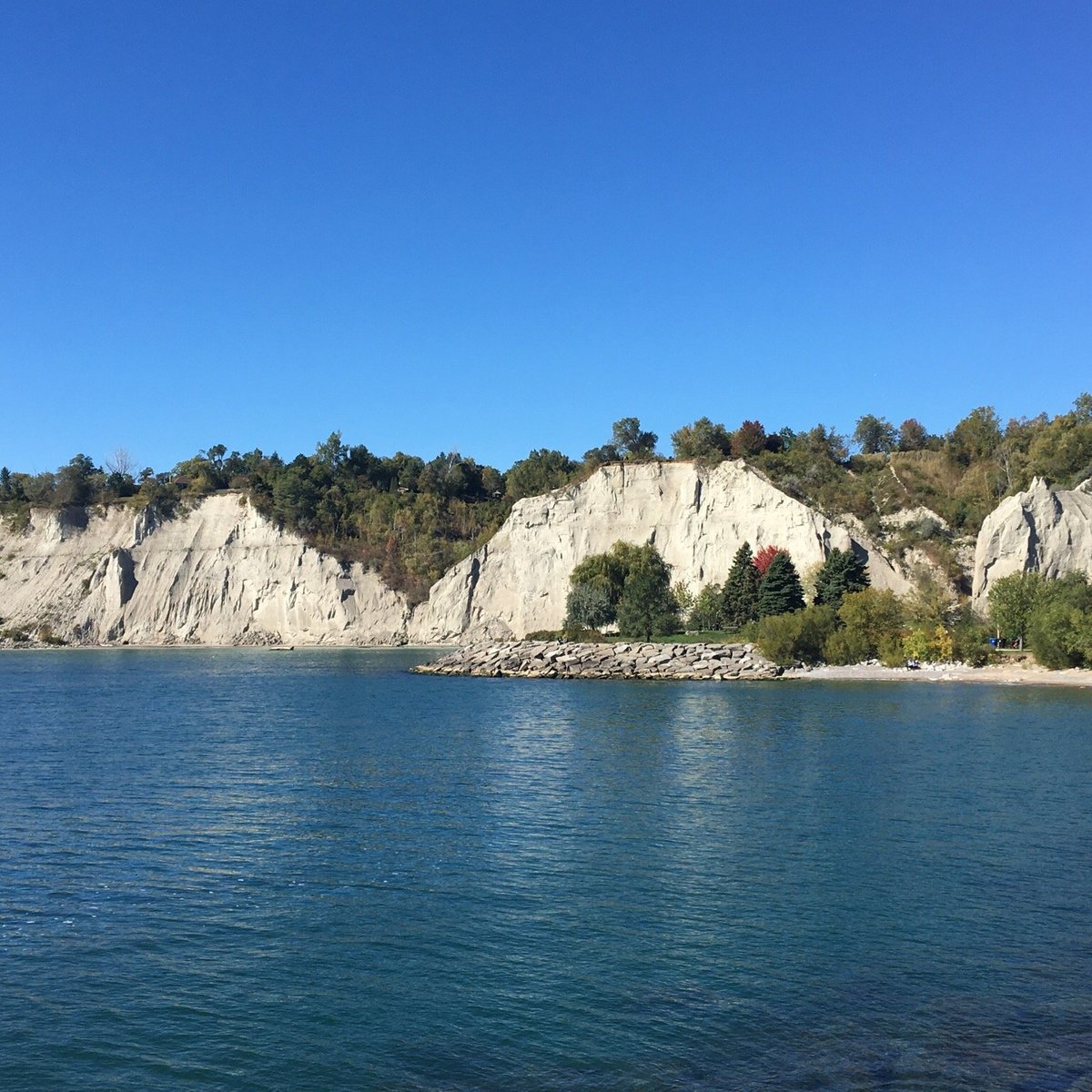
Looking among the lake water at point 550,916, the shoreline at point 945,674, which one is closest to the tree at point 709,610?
the shoreline at point 945,674

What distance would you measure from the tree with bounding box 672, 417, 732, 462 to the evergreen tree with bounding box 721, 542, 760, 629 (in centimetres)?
1408

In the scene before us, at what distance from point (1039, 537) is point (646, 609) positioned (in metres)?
25.2

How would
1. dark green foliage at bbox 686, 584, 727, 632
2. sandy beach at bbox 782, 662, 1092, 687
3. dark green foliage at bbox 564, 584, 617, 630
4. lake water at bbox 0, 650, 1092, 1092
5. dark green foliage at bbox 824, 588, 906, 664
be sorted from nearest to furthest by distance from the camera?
1. lake water at bbox 0, 650, 1092, 1092
2. sandy beach at bbox 782, 662, 1092, 687
3. dark green foliage at bbox 824, 588, 906, 664
4. dark green foliage at bbox 686, 584, 727, 632
5. dark green foliage at bbox 564, 584, 617, 630

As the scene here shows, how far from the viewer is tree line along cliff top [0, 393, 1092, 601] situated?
77.1m

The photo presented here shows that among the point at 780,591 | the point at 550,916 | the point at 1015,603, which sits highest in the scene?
the point at 780,591

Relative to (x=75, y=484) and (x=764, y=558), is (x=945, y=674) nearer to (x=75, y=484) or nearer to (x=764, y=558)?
(x=764, y=558)

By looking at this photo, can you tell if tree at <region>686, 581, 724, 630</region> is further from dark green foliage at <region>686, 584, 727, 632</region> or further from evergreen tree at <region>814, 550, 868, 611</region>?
evergreen tree at <region>814, 550, 868, 611</region>

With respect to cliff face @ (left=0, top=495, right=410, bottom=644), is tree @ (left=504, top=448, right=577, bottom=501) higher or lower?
higher

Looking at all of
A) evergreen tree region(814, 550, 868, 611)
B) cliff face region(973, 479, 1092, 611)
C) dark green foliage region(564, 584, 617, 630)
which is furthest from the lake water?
dark green foliage region(564, 584, 617, 630)

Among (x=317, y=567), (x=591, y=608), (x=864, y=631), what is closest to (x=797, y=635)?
(x=864, y=631)

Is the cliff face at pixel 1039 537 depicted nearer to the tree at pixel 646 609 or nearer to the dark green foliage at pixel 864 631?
the dark green foliage at pixel 864 631

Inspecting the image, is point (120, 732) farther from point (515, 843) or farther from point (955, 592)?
point (955, 592)

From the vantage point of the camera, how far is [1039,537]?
6353 cm

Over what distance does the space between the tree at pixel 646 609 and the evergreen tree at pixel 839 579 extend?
34.1 feet
